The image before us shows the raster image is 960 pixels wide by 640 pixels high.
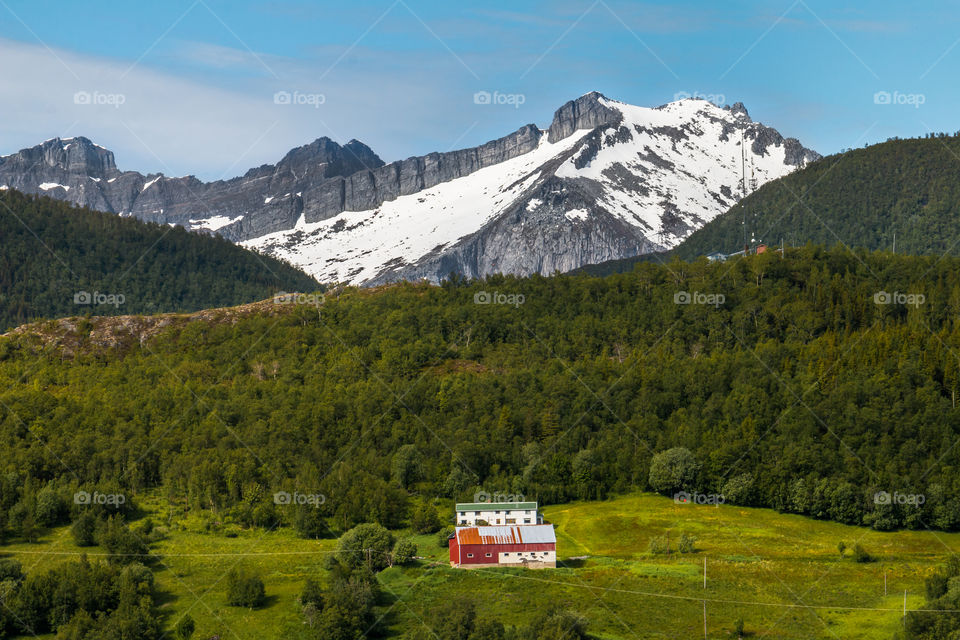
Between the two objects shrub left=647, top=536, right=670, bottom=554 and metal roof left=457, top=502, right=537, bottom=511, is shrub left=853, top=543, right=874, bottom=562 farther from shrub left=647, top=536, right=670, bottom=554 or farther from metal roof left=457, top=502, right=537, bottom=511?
metal roof left=457, top=502, right=537, bottom=511

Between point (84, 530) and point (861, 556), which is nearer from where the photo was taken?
point (861, 556)

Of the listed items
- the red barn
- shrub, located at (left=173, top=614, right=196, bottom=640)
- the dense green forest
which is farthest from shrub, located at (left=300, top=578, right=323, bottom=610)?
the red barn

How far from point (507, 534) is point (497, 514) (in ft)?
35.0

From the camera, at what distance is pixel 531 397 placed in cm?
15412

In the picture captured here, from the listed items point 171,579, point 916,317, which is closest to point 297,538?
point 171,579

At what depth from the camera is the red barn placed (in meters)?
103

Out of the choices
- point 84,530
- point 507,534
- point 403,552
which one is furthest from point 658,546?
point 84,530

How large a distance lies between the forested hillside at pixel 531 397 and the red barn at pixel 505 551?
2080 centimetres

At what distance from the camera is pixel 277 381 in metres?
164

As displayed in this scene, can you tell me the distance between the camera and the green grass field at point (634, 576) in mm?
87938

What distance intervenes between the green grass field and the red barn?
6.41 feet

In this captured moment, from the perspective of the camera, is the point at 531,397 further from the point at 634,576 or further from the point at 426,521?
the point at 634,576

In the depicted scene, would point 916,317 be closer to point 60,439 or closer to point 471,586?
point 471,586

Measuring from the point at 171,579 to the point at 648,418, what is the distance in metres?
70.8
